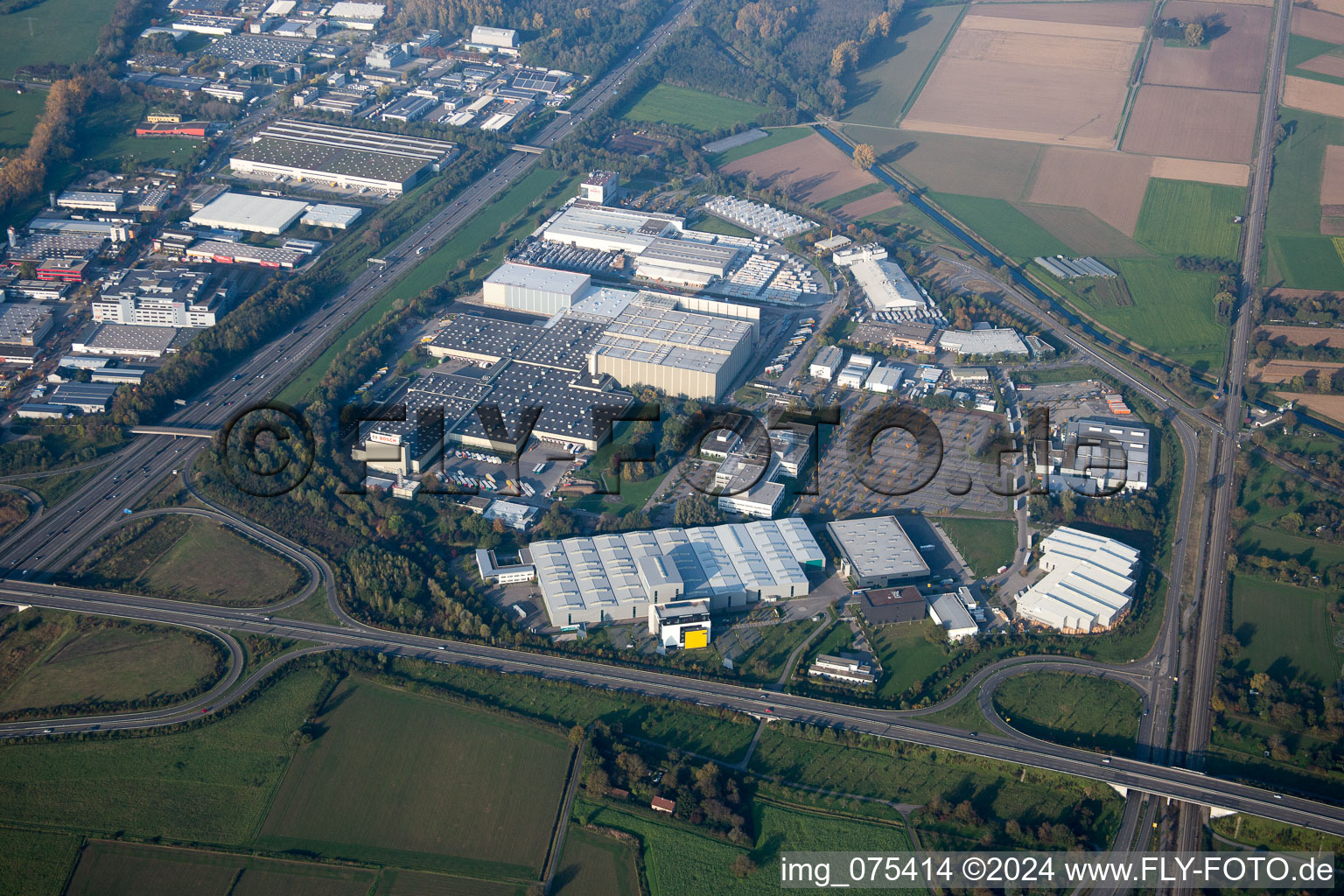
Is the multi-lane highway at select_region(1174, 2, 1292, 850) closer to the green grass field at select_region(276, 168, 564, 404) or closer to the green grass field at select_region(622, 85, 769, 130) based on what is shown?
the green grass field at select_region(622, 85, 769, 130)

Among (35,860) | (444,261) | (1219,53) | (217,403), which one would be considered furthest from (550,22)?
(35,860)

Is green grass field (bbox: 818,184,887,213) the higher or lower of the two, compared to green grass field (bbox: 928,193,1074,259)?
lower

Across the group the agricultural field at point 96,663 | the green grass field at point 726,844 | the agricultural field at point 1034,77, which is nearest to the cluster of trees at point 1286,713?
the green grass field at point 726,844

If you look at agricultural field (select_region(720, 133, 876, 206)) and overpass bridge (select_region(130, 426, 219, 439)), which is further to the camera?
agricultural field (select_region(720, 133, 876, 206))

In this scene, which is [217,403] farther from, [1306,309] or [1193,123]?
[1193,123]

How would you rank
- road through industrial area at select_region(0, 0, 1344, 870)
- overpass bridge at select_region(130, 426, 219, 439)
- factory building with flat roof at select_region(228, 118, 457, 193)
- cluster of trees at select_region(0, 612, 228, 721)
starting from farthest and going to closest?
factory building with flat roof at select_region(228, 118, 457, 193), overpass bridge at select_region(130, 426, 219, 439), cluster of trees at select_region(0, 612, 228, 721), road through industrial area at select_region(0, 0, 1344, 870)

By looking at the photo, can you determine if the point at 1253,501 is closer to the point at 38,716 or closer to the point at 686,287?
the point at 686,287

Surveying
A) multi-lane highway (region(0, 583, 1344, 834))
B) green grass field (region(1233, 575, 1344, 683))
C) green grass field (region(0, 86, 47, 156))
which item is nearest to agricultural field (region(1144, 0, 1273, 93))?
green grass field (region(1233, 575, 1344, 683))

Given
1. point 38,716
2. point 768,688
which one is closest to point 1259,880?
point 768,688
